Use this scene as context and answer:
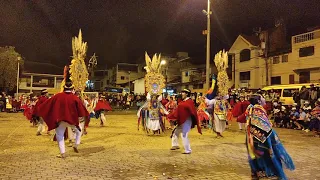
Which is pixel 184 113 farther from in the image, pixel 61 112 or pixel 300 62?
pixel 300 62

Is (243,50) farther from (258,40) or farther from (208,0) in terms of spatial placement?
(208,0)

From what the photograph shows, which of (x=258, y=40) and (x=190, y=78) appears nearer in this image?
(x=258, y=40)

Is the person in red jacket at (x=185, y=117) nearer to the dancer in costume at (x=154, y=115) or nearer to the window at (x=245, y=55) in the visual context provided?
the dancer in costume at (x=154, y=115)

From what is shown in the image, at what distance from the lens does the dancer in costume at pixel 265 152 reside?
6074 millimetres

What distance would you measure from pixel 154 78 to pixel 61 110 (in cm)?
598

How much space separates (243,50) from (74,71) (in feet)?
95.1

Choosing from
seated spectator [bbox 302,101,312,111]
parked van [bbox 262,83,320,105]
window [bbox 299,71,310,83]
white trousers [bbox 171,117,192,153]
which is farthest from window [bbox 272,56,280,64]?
white trousers [bbox 171,117,192,153]

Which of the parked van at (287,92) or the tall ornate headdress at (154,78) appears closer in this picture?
the tall ornate headdress at (154,78)

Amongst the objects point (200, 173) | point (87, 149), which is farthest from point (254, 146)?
point (87, 149)

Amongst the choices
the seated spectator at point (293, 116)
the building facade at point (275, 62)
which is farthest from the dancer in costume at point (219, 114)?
the building facade at point (275, 62)

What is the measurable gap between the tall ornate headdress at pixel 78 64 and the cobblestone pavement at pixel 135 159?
6.71 ft

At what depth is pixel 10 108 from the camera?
28219mm

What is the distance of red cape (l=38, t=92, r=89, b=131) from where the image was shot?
8250 millimetres

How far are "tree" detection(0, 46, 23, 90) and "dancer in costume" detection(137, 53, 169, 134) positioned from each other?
31372 mm
